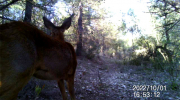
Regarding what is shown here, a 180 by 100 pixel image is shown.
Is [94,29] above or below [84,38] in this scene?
above

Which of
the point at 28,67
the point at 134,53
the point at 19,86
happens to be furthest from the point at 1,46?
the point at 134,53

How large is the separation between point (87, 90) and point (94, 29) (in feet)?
31.1

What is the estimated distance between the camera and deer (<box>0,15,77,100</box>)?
167cm

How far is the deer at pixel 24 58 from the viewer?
1.67m

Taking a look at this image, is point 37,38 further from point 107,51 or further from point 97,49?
point 107,51

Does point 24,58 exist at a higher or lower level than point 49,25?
lower

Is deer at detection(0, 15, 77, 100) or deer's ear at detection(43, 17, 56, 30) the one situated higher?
deer's ear at detection(43, 17, 56, 30)

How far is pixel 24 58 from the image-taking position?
5.94ft

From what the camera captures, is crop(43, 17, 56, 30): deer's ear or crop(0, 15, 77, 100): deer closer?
crop(0, 15, 77, 100): deer

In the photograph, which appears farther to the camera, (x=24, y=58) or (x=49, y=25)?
(x=49, y=25)

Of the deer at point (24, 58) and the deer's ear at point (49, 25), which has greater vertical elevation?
the deer's ear at point (49, 25)

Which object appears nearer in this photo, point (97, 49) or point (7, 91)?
point (7, 91)

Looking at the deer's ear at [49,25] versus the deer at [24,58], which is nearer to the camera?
the deer at [24,58]

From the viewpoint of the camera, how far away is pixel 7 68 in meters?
1.67
